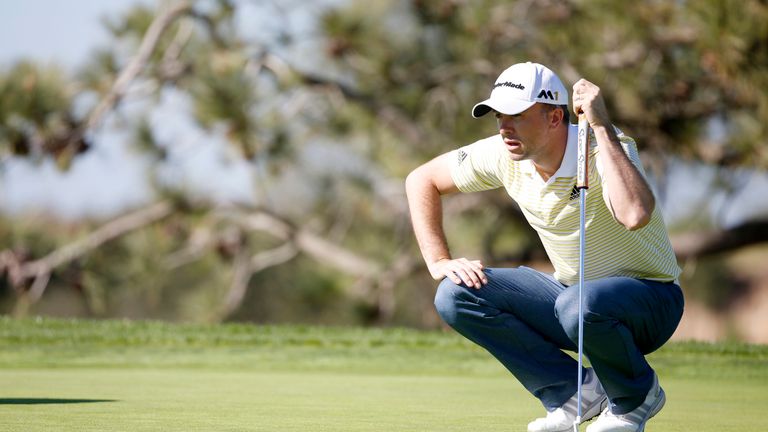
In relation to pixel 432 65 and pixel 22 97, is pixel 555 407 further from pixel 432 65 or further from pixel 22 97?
pixel 432 65

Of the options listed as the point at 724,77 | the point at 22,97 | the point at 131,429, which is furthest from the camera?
the point at 22,97

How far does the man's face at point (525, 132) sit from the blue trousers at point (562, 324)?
0.40 metres

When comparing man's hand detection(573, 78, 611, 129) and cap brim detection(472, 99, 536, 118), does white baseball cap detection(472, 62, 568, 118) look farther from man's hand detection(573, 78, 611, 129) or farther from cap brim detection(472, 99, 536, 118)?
man's hand detection(573, 78, 611, 129)

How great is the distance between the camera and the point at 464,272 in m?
3.82

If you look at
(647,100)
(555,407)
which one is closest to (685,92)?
(647,100)

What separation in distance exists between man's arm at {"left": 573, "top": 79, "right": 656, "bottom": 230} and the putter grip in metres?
0.03

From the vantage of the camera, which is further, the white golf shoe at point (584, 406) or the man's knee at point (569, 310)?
the white golf shoe at point (584, 406)

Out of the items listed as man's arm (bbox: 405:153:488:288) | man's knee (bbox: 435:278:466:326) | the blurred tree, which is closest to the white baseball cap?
man's arm (bbox: 405:153:488:288)

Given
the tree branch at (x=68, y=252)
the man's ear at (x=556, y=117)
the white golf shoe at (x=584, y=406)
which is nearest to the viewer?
the man's ear at (x=556, y=117)

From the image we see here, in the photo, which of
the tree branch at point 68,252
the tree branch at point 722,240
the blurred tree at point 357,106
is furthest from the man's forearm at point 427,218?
the tree branch at point 68,252

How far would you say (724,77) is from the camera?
14.1 metres

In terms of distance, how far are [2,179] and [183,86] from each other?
9.47 feet

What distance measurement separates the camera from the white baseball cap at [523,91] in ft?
11.8

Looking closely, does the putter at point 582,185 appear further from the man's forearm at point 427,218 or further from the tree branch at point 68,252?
the tree branch at point 68,252
